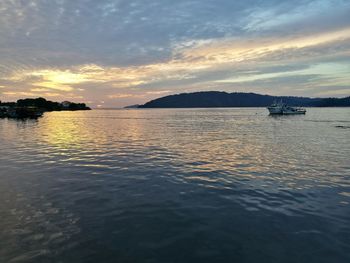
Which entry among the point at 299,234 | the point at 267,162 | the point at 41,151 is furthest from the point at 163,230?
the point at 41,151

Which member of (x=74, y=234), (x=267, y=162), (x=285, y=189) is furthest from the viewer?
(x=267, y=162)

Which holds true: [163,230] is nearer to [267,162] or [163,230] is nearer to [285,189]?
[285,189]

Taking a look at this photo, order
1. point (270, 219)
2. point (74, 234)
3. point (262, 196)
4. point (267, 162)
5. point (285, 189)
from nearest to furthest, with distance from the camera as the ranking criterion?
1. point (74, 234)
2. point (270, 219)
3. point (262, 196)
4. point (285, 189)
5. point (267, 162)

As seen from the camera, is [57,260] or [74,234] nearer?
[57,260]

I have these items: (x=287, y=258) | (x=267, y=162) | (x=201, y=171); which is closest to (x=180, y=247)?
(x=287, y=258)

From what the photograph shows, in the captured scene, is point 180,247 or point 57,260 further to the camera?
point 180,247

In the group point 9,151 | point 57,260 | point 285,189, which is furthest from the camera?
point 9,151

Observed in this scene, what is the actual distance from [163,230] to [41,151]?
26954 mm

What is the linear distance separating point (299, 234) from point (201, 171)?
37.4 feet

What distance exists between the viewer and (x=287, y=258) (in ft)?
29.0

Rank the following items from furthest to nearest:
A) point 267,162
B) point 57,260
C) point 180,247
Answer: point 267,162
point 180,247
point 57,260

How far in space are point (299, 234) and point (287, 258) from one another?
220cm

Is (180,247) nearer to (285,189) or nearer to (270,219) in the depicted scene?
(270,219)

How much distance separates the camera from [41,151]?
32094mm
